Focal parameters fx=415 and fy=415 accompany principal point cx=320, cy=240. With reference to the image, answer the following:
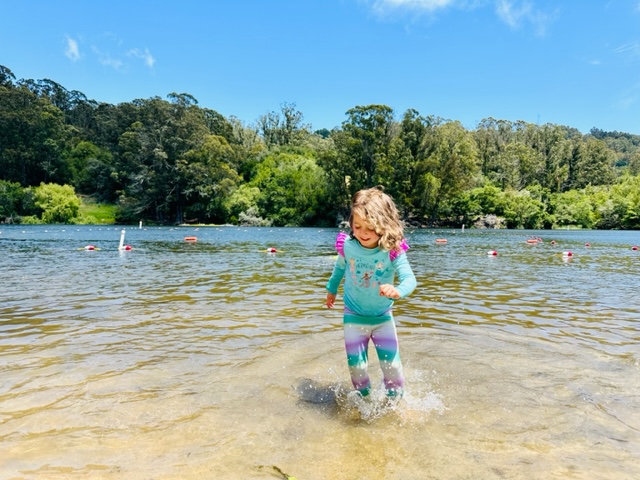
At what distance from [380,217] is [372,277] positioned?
635 millimetres

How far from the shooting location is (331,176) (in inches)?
3226

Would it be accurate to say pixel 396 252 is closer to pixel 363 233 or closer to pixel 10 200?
pixel 363 233

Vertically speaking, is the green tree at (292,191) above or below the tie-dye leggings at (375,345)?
above

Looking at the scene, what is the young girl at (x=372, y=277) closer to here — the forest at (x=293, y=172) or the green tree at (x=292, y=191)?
the forest at (x=293, y=172)

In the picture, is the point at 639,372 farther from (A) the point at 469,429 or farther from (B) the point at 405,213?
(B) the point at 405,213

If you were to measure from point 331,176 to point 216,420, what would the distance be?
79.2 m

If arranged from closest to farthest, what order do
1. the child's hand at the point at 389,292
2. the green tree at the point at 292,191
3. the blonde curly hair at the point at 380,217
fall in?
1. the child's hand at the point at 389,292
2. the blonde curly hair at the point at 380,217
3. the green tree at the point at 292,191

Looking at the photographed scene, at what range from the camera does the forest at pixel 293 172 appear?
81.2 metres

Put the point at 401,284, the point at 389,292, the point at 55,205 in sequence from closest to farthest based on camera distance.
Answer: the point at 389,292
the point at 401,284
the point at 55,205

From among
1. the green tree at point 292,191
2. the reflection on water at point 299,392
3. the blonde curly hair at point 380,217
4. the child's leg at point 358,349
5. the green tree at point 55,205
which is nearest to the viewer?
the reflection on water at point 299,392

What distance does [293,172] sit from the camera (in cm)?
9238

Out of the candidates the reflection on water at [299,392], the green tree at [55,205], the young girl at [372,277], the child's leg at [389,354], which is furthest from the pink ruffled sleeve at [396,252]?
the green tree at [55,205]

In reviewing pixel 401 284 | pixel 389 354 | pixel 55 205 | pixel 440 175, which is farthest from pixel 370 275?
pixel 55 205

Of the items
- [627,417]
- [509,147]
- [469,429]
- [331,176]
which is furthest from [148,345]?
[509,147]
